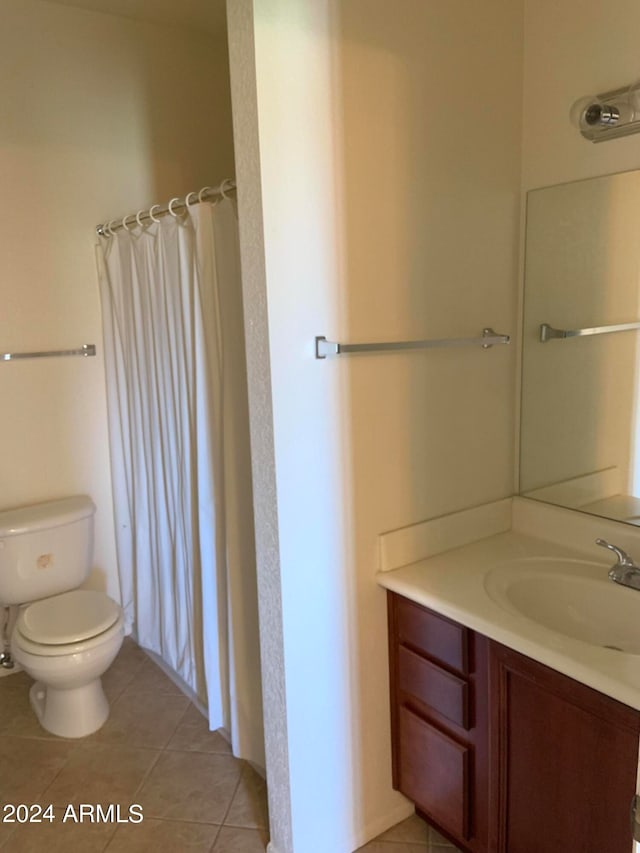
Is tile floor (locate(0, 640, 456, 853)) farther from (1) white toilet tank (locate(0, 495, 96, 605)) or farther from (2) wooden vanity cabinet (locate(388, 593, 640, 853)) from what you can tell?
(1) white toilet tank (locate(0, 495, 96, 605))

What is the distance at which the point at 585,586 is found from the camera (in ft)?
5.62

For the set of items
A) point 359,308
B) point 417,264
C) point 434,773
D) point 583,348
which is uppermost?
point 417,264

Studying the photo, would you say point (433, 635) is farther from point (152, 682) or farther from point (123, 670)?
point (123, 670)

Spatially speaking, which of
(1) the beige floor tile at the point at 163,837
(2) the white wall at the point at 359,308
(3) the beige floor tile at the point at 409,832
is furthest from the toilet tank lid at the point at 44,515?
(3) the beige floor tile at the point at 409,832

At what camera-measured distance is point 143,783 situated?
2.13 m

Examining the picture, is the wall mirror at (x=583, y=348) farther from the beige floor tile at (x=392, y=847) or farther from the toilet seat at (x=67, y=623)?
the toilet seat at (x=67, y=623)

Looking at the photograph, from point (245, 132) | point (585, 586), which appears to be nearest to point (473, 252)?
point (245, 132)

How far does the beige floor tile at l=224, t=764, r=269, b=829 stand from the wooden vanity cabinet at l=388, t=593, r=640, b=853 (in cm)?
42

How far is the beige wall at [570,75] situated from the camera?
1670 mm

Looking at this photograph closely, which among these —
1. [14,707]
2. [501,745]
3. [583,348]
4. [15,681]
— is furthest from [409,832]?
[15,681]

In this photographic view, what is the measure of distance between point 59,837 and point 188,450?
3.90 feet

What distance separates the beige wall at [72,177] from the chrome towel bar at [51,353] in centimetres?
3

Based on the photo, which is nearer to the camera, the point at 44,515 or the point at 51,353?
the point at 44,515

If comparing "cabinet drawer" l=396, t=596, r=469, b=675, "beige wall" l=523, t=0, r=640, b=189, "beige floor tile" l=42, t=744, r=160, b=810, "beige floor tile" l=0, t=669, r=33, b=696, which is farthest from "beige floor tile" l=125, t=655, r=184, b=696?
"beige wall" l=523, t=0, r=640, b=189
